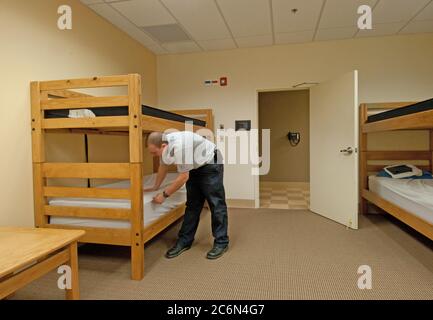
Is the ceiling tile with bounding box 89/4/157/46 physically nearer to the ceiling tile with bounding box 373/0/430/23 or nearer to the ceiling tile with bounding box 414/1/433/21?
the ceiling tile with bounding box 373/0/430/23

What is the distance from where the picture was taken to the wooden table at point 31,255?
3.74 ft

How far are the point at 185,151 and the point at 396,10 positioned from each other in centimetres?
267

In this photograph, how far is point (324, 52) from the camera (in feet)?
12.0

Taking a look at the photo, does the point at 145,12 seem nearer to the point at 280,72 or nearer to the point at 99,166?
the point at 99,166

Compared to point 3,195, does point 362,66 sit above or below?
above

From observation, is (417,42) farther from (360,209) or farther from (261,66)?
(360,209)

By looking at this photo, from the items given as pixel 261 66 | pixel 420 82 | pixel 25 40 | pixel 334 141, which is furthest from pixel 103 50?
pixel 420 82

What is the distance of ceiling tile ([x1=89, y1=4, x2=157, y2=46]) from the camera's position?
2690 mm

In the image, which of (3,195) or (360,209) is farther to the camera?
(360,209)

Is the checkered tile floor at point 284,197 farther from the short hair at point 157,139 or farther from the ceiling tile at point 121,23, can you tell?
the ceiling tile at point 121,23

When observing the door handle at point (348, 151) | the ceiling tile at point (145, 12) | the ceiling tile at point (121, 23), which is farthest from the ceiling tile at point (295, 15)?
the ceiling tile at point (121, 23)

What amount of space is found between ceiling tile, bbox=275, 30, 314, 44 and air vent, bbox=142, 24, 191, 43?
3.83 ft

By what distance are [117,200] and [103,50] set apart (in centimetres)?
180

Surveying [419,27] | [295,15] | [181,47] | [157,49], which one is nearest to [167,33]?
[181,47]
